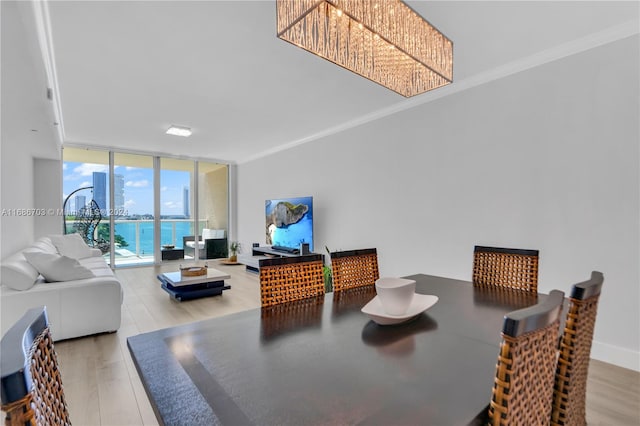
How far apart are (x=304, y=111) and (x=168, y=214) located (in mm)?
4548

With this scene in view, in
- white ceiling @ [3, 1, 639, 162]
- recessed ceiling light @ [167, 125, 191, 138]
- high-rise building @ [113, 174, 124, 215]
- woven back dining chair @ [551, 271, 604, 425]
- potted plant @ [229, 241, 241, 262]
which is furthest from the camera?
potted plant @ [229, 241, 241, 262]

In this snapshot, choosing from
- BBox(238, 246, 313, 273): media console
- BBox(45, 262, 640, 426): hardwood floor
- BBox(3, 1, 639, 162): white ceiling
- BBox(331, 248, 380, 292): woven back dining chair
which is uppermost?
BBox(3, 1, 639, 162): white ceiling

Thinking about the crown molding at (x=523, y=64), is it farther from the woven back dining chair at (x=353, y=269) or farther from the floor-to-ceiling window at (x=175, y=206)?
the floor-to-ceiling window at (x=175, y=206)

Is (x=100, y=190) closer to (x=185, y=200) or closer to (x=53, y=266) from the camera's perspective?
(x=185, y=200)

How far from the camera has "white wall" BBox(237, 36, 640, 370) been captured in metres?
2.31

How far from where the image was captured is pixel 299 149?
5.67 meters

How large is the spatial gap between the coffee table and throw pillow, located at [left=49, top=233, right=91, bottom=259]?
5.91ft

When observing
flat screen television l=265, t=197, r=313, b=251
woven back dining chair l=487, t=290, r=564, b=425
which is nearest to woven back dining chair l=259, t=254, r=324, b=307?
woven back dining chair l=487, t=290, r=564, b=425

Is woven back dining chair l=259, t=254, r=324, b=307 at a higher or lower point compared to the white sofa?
higher

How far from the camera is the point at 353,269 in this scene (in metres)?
1.89

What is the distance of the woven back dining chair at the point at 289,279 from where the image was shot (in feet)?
4.75

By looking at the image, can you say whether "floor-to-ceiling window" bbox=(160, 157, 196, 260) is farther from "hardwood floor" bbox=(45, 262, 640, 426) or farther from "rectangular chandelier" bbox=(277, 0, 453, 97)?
"rectangular chandelier" bbox=(277, 0, 453, 97)

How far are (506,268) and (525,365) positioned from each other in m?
1.46

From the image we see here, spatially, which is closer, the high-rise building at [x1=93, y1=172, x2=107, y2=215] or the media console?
the media console
